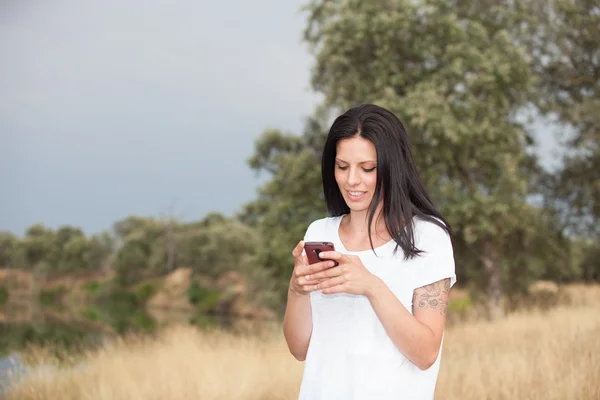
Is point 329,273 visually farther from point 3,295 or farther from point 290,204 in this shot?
point 3,295

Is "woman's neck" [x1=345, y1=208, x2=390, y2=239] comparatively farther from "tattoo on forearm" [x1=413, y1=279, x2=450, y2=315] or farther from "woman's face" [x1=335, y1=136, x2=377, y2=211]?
"tattoo on forearm" [x1=413, y1=279, x2=450, y2=315]

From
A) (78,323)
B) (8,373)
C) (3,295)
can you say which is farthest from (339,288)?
Result: (3,295)

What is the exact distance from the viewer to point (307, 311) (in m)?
2.75

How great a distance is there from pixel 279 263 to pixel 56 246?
44.5 m

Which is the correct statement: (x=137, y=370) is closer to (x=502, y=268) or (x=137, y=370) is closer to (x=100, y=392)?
(x=100, y=392)

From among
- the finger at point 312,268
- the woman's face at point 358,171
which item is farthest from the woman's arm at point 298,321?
the woman's face at point 358,171

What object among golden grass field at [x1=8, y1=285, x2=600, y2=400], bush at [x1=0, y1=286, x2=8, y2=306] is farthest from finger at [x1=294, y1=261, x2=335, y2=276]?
bush at [x1=0, y1=286, x2=8, y2=306]

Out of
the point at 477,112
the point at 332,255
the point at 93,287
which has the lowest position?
the point at 93,287

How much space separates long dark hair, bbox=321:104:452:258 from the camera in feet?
8.56

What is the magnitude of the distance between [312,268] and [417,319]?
1.50 feet

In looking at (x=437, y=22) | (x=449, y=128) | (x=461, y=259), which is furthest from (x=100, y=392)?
(x=461, y=259)

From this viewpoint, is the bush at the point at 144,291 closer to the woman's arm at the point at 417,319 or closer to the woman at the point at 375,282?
the woman at the point at 375,282

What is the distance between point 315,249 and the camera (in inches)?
95.0

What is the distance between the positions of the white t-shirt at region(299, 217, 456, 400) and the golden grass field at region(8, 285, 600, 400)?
3.31m
